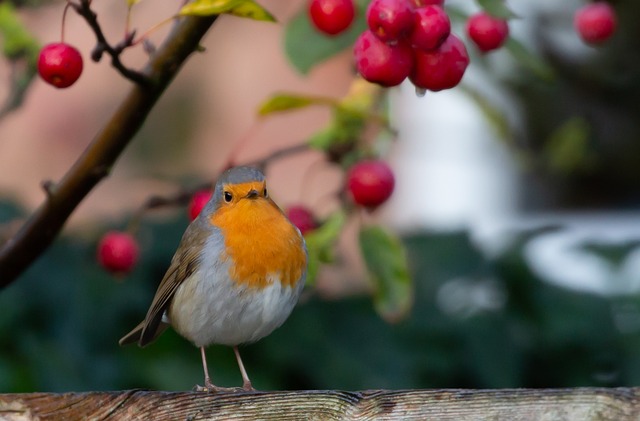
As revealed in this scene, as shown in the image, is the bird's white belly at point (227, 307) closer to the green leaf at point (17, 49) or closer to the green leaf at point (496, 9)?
the green leaf at point (17, 49)

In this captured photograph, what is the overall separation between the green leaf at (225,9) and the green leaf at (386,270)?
73cm

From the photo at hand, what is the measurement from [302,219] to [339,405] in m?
0.94

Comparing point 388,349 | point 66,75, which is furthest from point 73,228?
point 66,75

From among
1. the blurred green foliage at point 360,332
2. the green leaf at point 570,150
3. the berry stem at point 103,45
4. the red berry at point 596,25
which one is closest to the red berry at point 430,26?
the berry stem at point 103,45

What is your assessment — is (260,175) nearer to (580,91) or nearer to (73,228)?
(73,228)

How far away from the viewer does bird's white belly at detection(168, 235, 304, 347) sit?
85.4 inches

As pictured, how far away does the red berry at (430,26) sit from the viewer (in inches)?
64.2

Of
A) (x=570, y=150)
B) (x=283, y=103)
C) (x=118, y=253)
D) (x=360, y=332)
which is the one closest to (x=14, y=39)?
(x=118, y=253)

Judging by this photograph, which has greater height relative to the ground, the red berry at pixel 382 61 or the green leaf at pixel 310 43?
the green leaf at pixel 310 43

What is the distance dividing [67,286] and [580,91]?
206cm

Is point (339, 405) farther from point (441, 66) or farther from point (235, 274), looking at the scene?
point (235, 274)

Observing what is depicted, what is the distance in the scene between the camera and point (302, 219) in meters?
2.34

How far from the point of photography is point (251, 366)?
10.2 ft

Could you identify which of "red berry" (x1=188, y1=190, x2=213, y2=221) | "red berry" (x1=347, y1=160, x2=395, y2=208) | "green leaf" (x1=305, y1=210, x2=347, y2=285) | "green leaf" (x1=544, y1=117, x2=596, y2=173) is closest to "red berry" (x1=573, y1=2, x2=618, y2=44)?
"red berry" (x1=347, y1=160, x2=395, y2=208)
